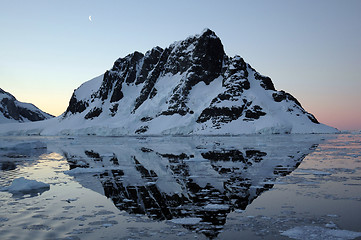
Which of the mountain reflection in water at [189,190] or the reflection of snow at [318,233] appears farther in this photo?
the mountain reflection in water at [189,190]

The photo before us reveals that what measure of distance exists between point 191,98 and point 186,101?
3.03 meters

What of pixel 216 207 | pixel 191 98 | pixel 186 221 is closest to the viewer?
pixel 186 221

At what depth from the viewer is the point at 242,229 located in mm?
7625

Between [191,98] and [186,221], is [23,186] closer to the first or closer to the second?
[186,221]

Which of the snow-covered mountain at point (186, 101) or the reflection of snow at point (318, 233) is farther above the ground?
the snow-covered mountain at point (186, 101)

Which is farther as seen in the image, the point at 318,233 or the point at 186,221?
the point at 186,221

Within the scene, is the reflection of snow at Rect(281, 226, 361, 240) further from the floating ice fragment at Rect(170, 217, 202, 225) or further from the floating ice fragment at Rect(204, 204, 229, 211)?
the floating ice fragment at Rect(204, 204, 229, 211)

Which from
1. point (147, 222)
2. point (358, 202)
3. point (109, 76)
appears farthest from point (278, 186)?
point (109, 76)

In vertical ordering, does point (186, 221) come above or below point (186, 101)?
below

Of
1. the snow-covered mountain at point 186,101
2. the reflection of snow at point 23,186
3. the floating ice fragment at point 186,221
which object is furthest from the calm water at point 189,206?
the snow-covered mountain at point 186,101

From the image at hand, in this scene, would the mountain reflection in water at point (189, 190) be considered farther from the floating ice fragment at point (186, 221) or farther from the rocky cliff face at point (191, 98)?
the rocky cliff face at point (191, 98)

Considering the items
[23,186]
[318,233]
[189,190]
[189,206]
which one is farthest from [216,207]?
[23,186]

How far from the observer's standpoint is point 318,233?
284 inches

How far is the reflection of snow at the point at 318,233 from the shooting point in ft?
22.6
